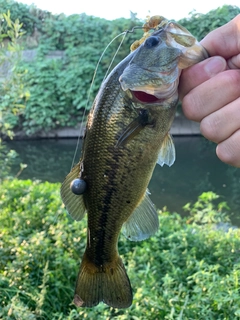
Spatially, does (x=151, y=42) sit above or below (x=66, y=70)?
above

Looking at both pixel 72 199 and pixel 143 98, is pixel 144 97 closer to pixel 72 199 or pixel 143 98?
pixel 143 98

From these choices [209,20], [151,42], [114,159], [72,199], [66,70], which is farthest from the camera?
[66,70]

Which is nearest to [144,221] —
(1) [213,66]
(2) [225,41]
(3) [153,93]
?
(3) [153,93]

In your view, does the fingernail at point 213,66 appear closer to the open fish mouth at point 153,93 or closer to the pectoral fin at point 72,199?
the open fish mouth at point 153,93

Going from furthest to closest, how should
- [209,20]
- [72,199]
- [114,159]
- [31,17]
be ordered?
[31,17], [209,20], [72,199], [114,159]

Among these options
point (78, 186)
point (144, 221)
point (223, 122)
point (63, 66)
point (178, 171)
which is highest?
point (223, 122)

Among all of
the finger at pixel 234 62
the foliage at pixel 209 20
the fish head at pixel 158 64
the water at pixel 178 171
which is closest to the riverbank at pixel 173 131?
the water at pixel 178 171

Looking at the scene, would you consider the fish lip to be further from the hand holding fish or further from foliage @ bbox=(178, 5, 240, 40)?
foliage @ bbox=(178, 5, 240, 40)

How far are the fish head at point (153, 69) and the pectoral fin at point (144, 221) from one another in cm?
49

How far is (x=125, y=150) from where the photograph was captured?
1.47 meters

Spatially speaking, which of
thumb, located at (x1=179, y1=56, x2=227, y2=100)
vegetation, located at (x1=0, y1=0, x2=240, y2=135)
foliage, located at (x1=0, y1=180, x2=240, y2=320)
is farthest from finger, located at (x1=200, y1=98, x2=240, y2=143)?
vegetation, located at (x1=0, y1=0, x2=240, y2=135)

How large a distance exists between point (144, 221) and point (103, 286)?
345 mm

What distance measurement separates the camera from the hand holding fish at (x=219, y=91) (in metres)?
1.47

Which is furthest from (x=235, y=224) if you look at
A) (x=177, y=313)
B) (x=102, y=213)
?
(x=102, y=213)
